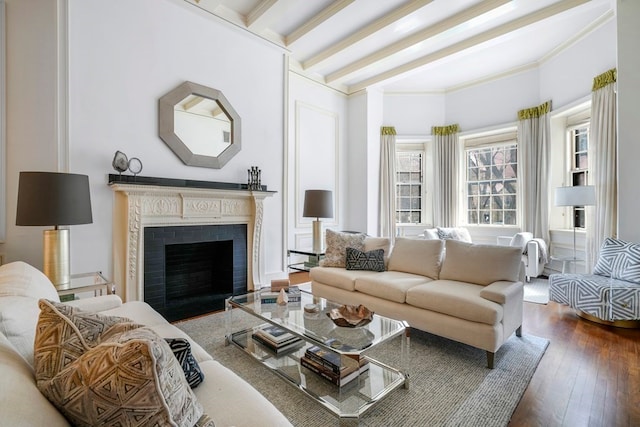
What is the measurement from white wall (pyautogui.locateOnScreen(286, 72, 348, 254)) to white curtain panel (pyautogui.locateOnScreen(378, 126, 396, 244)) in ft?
2.37

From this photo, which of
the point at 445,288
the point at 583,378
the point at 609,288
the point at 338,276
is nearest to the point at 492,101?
the point at 609,288

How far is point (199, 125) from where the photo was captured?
3648mm

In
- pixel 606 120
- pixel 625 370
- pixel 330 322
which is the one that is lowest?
pixel 625 370

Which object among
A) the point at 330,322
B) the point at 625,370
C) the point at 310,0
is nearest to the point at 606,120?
the point at 625,370

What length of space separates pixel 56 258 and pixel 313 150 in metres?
3.88

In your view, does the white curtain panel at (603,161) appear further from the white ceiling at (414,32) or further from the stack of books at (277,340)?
→ the stack of books at (277,340)

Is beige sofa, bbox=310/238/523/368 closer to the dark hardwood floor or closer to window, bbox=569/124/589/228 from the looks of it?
the dark hardwood floor

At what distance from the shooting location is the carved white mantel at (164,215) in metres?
3.00

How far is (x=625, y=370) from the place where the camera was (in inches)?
83.8

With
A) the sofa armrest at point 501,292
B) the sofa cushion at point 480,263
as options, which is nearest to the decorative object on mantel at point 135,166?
the sofa cushion at point 480,263

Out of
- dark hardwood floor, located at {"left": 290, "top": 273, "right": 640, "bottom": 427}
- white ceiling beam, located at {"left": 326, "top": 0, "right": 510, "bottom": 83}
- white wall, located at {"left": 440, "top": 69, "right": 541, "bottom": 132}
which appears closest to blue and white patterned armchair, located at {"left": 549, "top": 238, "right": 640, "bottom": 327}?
dark hardwood floor, located at {"left": 290, "top": 273, "right": 640, "bottom": 427}

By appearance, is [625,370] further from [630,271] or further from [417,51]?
[417,51]

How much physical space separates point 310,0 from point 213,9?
1.17 m

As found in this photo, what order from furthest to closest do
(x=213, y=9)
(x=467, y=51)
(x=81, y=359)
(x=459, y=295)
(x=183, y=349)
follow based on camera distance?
(x=467, y=51) < (x=213, y=9) < (x=459, y=295) < (x=183, y=349) < (x=81, y=359)
